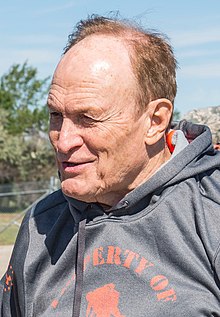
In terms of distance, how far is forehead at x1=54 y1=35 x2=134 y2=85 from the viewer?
2.35 meters

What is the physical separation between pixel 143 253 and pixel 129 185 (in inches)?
9.5

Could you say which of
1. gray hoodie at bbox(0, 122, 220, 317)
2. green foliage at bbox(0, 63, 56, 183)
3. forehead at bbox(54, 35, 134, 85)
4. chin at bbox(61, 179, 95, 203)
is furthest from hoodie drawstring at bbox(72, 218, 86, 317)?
green foliage at bbox(0, 63, 56, 183)

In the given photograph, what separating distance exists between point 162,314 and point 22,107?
3877 cm

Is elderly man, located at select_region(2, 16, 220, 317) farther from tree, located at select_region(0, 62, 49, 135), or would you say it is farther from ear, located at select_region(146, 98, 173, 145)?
tree, located at select_region(0, 62, 49, 135)

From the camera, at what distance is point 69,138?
2.35 metres

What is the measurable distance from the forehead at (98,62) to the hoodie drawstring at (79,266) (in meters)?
0.52

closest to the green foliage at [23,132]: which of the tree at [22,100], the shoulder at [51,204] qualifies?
the tree at [22,100]

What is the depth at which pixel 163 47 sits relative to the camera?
2.48 metres

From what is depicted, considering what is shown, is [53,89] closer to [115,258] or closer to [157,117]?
[157,117]

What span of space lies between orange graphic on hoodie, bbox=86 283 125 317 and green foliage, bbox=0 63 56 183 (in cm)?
2910

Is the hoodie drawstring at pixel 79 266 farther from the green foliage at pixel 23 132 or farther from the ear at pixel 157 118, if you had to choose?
the green foliage at pixel 23 132

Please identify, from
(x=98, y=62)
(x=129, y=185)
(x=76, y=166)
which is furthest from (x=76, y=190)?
(x=98, y=62)

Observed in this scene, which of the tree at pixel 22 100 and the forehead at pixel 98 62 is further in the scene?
the tree at pixel 22 100

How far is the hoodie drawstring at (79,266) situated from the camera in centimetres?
244
